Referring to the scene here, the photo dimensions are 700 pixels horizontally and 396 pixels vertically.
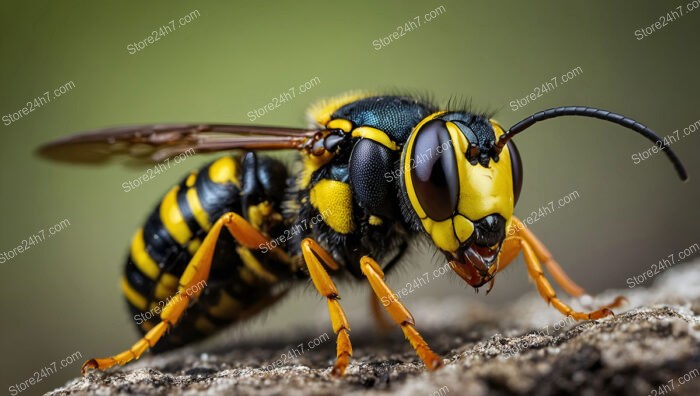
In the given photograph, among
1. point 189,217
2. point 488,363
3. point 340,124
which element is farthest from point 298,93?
point 488,363

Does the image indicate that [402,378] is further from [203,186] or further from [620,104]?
[620,104]

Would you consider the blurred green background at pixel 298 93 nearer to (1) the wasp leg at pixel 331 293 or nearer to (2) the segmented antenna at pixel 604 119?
(1) the wasp leg at pixel 331 293

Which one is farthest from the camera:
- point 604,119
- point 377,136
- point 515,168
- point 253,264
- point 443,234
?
point 253,264

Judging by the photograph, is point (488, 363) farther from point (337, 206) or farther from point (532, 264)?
point (337, 206)

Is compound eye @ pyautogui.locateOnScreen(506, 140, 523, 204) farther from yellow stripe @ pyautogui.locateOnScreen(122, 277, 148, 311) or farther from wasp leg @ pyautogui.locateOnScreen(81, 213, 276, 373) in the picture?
yellow stripe @ pyautogui.locateOnScreen(122, 277, 148, 311)

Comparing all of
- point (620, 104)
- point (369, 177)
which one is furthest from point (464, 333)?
point (620, 104)

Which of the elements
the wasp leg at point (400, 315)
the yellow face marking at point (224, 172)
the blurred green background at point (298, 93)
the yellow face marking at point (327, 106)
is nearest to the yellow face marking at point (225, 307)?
the yellow face marking at point (224, 172)

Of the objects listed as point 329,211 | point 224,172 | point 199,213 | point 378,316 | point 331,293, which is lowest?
point 378,316

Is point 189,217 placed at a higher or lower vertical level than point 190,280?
higher
